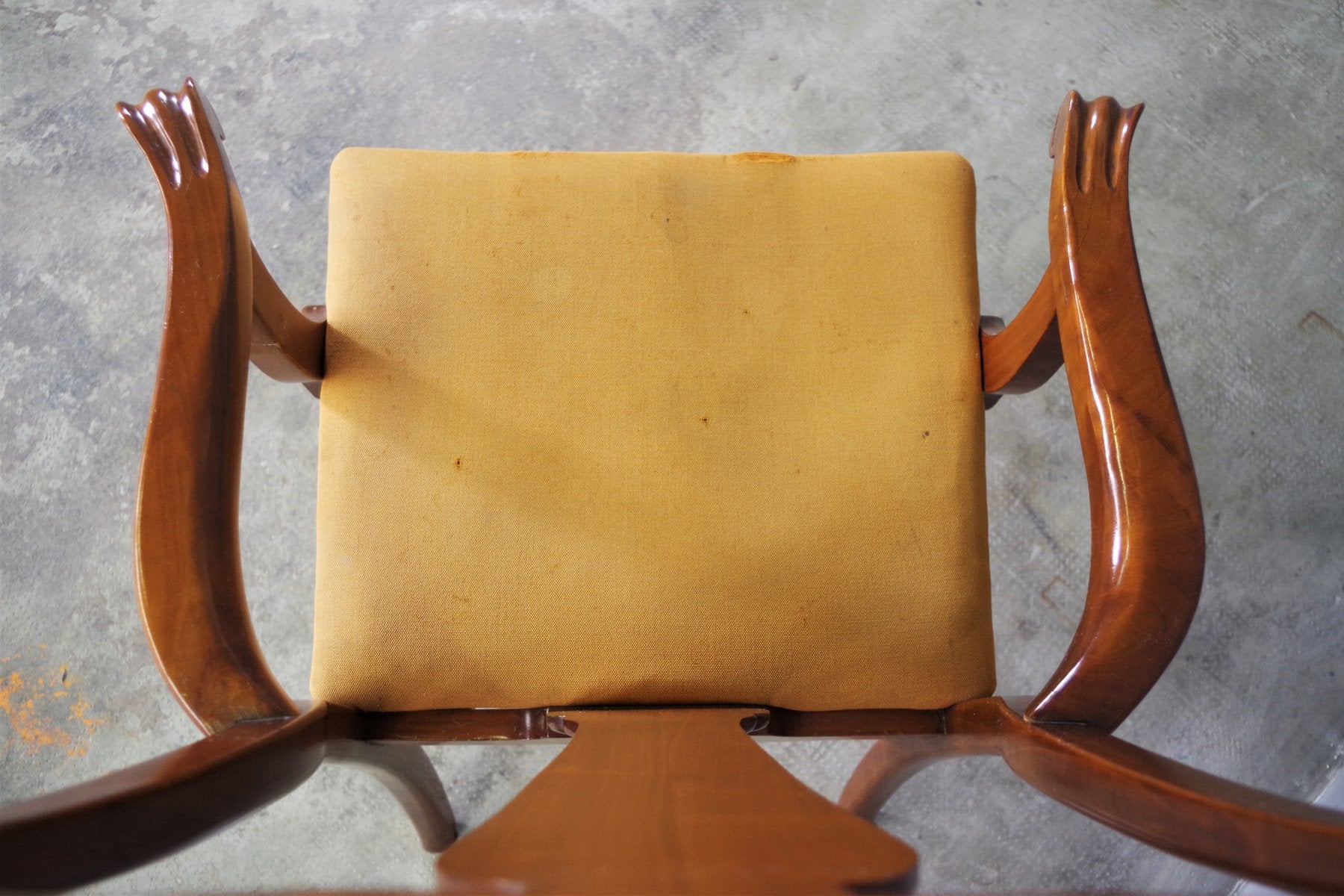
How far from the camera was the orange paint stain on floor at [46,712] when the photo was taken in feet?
3.88

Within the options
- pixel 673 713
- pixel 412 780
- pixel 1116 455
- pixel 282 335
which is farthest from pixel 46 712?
pixel 1116 455

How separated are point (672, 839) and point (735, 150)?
1.16m

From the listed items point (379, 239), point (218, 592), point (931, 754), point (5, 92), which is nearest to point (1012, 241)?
point (931, 754)

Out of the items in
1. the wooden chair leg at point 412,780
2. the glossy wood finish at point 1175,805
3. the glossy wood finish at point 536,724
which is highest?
the glossy wood finish at point 1175,805

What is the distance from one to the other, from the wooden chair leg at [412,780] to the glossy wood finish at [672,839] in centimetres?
24

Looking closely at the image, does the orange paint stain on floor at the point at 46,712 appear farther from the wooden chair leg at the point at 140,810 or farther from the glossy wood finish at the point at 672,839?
the glossy wood finish at the point at 672,839

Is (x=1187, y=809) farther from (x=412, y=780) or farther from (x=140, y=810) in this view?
(x=412, y=780)

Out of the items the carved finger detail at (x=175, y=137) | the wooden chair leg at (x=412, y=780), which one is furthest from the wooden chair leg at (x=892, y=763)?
the carved finger detail at (x=175, y=137)

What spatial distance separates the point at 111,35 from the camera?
4.62ft

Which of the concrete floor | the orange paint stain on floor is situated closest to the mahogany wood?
the concrete floor

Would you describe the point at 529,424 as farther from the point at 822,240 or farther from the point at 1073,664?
the point at 1073,664

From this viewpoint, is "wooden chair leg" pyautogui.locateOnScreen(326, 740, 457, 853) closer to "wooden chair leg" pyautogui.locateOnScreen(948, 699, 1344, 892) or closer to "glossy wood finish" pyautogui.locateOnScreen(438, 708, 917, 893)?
"glossy wood finish" pyautogui.locateOnScreen(438, 708, 917, 893)

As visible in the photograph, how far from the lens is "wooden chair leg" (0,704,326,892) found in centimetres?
37

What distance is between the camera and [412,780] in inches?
36.1
